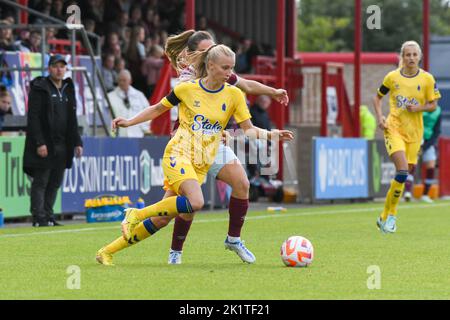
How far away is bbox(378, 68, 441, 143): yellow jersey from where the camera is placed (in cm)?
1622

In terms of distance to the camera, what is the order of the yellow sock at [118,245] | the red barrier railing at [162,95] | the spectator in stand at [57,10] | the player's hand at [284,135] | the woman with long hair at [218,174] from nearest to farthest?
the player's hand at [284,135]
the yellow sock at [118,245]
the woman with long hair at [218,174]
the red barrier railing at [162,95]
the spectator in stand at [57,10]

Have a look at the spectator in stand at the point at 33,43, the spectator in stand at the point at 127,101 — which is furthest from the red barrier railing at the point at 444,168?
the spectator in stand at the point at 33,43

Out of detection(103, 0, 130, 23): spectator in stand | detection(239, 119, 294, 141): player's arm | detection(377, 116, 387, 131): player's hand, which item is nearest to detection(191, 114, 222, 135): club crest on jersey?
detection(239, 119, 294, 141): player's arm

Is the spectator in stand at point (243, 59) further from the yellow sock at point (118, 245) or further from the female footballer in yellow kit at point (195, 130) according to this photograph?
the yellow sock at point (118, 245)

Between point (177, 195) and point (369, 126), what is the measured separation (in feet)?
64.1

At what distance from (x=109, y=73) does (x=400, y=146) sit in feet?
23.8

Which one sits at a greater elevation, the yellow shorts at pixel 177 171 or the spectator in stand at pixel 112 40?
the spectator in stand at pixel 112 40

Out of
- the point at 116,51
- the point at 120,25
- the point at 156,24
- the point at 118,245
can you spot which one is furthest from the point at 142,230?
the point at 156,24

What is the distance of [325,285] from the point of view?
9562 mm

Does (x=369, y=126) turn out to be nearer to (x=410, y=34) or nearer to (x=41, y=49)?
(x=41, y=49)

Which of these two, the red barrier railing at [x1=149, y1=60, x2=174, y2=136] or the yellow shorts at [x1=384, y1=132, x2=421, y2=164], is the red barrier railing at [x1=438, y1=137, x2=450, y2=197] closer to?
the red barrier railing at [x1=149, y1=60, x2=174, y2=136]

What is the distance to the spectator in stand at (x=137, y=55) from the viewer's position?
76.6 ft

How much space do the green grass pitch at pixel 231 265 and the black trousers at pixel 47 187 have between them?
43 cm

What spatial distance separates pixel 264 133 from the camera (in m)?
10.7
